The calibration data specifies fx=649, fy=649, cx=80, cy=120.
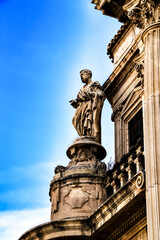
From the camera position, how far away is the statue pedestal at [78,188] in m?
17.0

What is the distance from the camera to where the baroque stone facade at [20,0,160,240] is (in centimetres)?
1478

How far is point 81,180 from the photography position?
57.1 feet

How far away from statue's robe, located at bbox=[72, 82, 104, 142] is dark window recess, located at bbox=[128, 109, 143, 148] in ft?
3.89

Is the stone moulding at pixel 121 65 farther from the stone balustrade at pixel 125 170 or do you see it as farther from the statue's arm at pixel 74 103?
the stone balustrade at pixel 125 170

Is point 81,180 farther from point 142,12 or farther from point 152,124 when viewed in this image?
point 142,12

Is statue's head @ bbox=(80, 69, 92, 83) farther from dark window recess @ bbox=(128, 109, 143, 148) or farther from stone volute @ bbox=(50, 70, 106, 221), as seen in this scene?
dark window recess @ bbox=(128, 109, 143, 148)

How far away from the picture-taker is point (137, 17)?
17359 mm

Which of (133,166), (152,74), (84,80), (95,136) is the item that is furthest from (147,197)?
(84,80)

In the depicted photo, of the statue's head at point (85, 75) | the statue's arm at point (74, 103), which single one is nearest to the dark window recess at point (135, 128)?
the statue's arm at point (74, 103)

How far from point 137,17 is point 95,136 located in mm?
3918

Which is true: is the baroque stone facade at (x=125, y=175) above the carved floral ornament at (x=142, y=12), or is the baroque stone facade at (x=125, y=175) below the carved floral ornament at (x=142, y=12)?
below

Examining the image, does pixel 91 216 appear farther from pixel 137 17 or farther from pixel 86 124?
pixel 137 17

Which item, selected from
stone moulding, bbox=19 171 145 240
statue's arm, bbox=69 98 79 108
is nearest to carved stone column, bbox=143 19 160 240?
stone moulding, bbox=19 171 145 240

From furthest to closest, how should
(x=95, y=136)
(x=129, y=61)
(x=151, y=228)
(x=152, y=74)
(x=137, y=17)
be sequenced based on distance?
(x=129, y=61)
(x=95, y=136)
(x=137, y=17)
(x=152, y=74)
(x=151, y=228)
